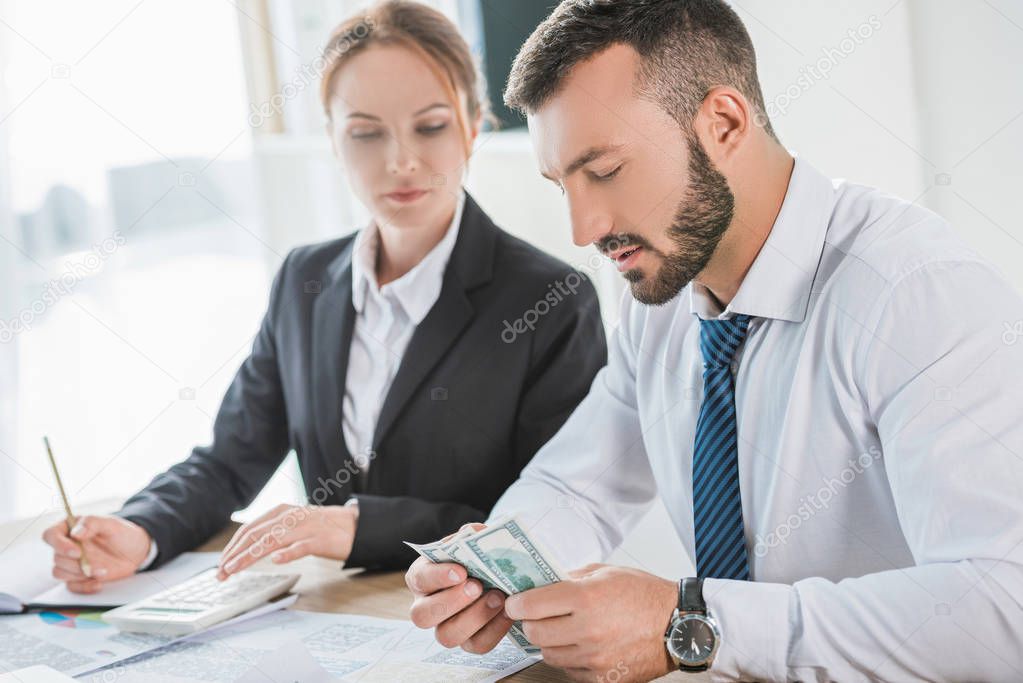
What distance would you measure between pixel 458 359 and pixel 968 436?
1.03 meters

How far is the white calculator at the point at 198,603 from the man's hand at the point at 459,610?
389mm

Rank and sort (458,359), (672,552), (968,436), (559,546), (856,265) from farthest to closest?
(672,552) → (458,359) → (559,546) → (856,265) → (968,436)

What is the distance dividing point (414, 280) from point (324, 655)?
83cm

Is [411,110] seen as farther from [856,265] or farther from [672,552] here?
[672,552]

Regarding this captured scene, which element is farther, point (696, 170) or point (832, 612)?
point (696, 170)

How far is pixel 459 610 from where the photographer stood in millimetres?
1347

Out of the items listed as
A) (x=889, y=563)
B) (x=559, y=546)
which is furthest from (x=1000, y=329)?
(x=559, y=546)

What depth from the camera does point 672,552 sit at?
3.08m

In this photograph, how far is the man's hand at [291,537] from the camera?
5.68 feet

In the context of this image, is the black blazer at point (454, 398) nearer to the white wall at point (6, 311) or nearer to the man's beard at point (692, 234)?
the man's beard at point (692, 234)
